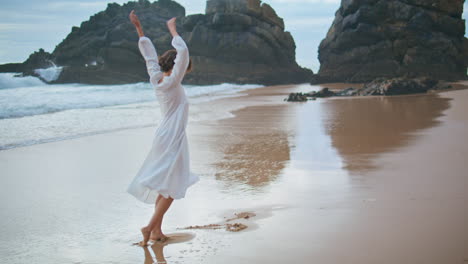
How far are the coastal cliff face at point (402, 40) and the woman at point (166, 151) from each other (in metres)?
41.8

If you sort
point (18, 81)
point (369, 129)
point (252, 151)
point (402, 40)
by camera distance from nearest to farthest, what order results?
point (252, 151), point (369, 129), point (402, 40), point (18, 81)

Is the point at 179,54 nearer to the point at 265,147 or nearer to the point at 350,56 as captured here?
the point at 265,147

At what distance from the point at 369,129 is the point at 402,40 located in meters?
39.0

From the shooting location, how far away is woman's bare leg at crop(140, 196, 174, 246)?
3.70m

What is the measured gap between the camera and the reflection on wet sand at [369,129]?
22.8 feet

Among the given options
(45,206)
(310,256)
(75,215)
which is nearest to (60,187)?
(45,206)

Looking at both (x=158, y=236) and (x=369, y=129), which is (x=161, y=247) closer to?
(x=158, y=236)

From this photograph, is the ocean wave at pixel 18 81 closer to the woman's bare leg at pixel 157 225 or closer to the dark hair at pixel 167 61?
the dark hair at pixel 167 61

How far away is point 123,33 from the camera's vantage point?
6244cm

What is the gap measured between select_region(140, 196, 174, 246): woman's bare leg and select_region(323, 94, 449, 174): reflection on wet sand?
2.73m

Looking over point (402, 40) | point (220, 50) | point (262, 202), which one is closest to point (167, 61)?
point (262, 202)

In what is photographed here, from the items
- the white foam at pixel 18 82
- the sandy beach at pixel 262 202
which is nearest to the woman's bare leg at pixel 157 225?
the sandy beach at pixel 262 202

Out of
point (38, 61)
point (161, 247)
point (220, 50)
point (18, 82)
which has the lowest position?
point (161, 247)

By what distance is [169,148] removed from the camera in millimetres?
3785
